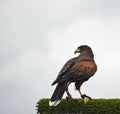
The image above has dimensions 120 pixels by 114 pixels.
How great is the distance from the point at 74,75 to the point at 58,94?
95 cm

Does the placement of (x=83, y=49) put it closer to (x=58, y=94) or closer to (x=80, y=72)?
(x=80, y=72)


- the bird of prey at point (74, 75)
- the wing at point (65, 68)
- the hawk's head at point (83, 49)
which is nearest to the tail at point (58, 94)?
the bird of prey at point (74, 75)

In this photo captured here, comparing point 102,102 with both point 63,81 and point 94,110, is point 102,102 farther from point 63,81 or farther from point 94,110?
point 63,81

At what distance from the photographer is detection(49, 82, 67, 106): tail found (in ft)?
60.3

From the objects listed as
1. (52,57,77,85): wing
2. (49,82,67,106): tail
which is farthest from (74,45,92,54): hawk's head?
(49,82,67,106): tail

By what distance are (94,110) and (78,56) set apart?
2.28 metres

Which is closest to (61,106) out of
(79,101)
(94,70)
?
(79,101)

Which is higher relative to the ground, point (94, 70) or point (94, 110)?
point (94, 70)

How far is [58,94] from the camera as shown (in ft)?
60.4

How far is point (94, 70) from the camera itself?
18.9 m

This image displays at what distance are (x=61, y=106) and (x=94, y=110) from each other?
4.59 feet

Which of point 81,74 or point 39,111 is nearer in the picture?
point 81,74

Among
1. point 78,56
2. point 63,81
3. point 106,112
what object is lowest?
point 106,112

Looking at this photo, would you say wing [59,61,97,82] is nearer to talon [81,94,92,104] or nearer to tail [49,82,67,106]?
tail [49,82,67,106]
